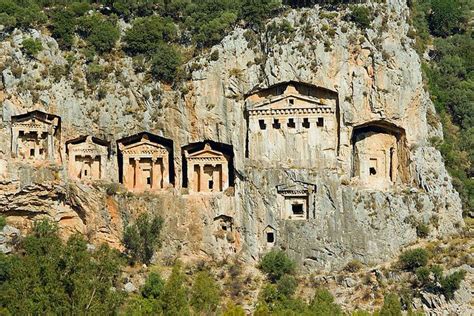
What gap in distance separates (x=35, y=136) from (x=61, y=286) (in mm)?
20775

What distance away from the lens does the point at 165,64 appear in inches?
2926

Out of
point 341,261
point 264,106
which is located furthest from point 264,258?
point 264,106

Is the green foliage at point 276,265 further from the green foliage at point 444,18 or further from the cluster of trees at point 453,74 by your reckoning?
the green foliage at point 444,18

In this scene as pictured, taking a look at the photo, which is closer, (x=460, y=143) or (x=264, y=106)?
(x=264, y=106)

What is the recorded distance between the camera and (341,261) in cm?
7075

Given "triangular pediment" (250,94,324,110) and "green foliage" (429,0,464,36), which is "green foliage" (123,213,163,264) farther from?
"green foliage" (429,0,464,36)

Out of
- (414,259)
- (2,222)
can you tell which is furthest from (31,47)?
(414,259)

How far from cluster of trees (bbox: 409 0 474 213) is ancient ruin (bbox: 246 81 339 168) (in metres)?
11.0

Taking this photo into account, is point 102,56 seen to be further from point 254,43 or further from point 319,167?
point 319,167

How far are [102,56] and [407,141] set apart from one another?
20907mm

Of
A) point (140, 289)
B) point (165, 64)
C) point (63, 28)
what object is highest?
point (63, 28)

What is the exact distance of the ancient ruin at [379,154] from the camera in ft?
239

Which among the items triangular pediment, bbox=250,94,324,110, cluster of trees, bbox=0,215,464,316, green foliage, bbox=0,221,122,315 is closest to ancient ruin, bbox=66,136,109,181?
cluster of trees, bbox=0,215,464,316

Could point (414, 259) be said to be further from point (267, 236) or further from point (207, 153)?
point (207, 153)
